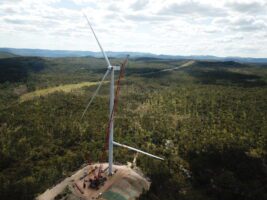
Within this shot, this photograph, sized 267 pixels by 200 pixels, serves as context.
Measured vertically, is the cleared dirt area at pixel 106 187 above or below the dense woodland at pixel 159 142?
above

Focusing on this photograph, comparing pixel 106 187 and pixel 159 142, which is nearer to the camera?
pixel 106 187

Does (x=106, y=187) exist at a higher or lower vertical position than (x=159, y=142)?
higher

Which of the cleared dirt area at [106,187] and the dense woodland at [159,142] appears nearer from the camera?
the cleared dirt area at [106,187]

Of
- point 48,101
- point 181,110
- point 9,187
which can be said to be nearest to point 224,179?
point 9,187

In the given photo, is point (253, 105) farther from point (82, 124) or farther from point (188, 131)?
point (82, 124)

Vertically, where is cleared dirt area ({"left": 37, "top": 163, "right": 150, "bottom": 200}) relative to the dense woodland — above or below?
above

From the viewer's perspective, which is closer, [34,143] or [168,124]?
[34,143]

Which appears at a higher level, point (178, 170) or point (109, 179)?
point (109, 179)

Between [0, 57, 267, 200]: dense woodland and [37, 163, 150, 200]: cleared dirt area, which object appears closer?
[37, 163, 150, 200]: cleared dirt area

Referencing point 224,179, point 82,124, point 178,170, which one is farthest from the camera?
point 82,124

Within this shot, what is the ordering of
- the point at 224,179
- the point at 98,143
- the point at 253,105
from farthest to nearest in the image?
the point at 253,105 < the point at 98,143 < the point at 224,179
